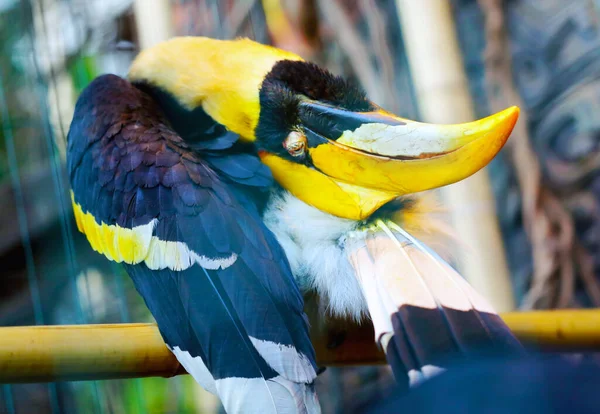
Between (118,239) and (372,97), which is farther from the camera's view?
(372,97)

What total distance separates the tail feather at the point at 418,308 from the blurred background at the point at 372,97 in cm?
19

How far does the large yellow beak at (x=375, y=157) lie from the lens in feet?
2.01

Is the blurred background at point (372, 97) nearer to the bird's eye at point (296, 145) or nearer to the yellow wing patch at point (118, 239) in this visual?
the yellow wing patch at point (118, 239)

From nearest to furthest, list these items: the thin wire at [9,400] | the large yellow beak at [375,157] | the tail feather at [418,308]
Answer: the tail feather at [418,308] < the large yellow beak at [375,157] < the thin wire at [9,400]

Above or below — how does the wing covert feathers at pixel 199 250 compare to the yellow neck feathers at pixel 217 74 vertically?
below

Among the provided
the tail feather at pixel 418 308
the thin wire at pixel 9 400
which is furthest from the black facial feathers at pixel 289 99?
the thin wire at pixel 9 400

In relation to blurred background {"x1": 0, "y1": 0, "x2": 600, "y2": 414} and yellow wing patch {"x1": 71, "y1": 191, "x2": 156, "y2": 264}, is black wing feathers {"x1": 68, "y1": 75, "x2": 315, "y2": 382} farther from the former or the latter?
blurred background {"x1": 0, "y1": 0, "x2": 600, "y2": 414}

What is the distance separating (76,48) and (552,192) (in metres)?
0.93

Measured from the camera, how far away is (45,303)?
3.39 feet

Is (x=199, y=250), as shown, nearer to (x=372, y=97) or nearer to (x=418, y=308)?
(x=418, y=308)

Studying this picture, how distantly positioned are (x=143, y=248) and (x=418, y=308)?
246 mm

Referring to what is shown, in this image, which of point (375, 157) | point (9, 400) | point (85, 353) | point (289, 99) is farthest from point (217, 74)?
point (9, 400)

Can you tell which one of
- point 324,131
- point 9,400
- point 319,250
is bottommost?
point 9,400

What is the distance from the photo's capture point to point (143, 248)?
Answer: 2.03 feet
